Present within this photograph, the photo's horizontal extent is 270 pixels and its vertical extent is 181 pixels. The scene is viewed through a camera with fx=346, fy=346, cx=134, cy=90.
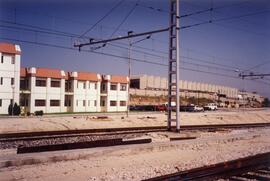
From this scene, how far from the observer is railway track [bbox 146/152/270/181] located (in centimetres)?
1019

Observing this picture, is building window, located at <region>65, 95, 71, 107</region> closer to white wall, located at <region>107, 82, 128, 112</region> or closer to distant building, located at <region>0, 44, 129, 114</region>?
distant building, located at <region>0, 44, 129, 114</region>

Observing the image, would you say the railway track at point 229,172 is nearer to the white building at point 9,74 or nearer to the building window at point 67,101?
the white building at point 9,74

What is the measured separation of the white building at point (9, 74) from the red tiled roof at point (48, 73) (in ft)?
20.4

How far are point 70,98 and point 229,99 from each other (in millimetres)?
87128

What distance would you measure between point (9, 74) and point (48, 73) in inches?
369

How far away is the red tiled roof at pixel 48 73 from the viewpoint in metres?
58.3

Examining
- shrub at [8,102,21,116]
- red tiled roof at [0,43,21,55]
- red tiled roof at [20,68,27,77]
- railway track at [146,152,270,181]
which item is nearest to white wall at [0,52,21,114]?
red tiled roof at [0,43,21,55]

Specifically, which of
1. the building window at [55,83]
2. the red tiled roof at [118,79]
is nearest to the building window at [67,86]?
the building window at [55,83]

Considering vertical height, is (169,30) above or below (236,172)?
above

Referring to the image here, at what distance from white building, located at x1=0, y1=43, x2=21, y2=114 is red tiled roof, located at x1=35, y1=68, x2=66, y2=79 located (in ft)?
20.4

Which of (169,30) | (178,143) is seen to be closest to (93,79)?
(169,30)

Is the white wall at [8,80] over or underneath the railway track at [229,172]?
over

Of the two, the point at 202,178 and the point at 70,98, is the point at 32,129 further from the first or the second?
the point at 70,98

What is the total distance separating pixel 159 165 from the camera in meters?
13.2
